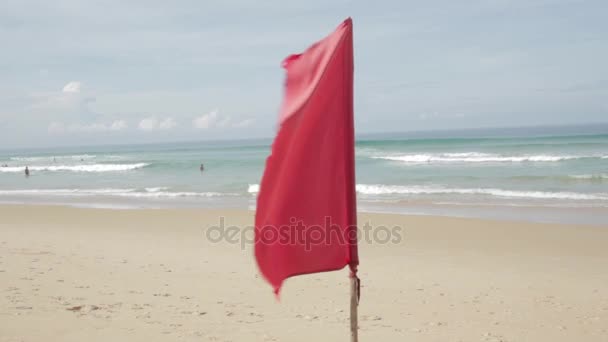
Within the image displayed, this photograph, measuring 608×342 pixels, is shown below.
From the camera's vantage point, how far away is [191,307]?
613 cm

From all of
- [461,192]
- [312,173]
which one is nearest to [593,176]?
[461,192]

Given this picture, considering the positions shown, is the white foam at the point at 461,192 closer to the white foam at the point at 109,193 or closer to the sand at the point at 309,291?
the white foam at the point at 109,193

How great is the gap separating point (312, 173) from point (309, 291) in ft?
16.0

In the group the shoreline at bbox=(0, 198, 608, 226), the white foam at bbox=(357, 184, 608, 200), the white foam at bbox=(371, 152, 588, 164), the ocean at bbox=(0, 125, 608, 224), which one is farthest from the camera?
the white foam at bbox=(371, 152, 588, 164)

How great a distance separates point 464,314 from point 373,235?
5820 millimetres

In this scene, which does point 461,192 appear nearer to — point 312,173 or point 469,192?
point 469,192

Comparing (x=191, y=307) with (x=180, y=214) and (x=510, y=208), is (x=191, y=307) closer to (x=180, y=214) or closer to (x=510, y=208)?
(x=180, y=214)

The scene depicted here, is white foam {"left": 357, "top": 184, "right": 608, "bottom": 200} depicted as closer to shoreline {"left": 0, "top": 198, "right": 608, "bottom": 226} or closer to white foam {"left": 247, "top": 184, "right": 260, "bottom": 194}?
shoreline {"left": 0, "top": 198, "right": 608, "bottom": 226}

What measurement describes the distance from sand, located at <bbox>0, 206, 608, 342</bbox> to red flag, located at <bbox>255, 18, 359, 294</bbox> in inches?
126

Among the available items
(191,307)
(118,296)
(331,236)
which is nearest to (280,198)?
(331,236)

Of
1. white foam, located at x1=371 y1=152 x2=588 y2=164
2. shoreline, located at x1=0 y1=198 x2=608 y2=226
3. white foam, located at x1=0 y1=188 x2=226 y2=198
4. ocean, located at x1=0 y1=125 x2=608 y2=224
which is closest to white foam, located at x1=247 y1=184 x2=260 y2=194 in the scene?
ocean, located at x1=0 y1=125 x2=608 y2=224

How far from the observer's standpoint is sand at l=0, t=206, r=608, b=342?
212 inches

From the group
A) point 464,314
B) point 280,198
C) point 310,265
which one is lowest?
point 464,314

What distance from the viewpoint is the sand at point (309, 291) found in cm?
539
